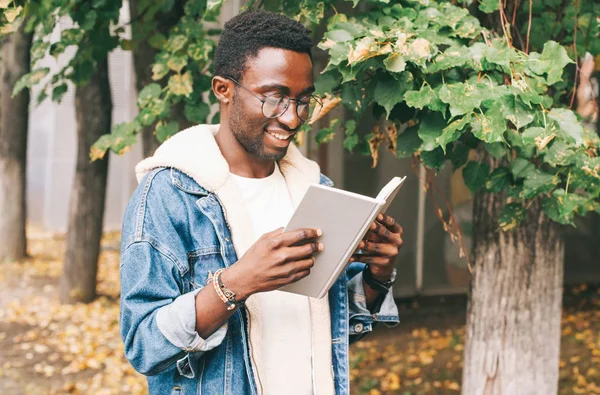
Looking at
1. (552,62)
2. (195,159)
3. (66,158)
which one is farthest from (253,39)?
(66,158)

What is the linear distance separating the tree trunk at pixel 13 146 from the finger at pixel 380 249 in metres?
8.03

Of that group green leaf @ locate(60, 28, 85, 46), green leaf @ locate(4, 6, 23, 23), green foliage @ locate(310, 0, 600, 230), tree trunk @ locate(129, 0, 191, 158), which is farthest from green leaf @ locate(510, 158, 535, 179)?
green leaf @ locate(60, 28, 85, 46)

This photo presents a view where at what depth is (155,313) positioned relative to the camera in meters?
1.71

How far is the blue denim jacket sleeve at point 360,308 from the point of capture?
2.20 m

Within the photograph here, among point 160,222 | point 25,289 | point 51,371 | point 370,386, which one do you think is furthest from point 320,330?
point 25,289

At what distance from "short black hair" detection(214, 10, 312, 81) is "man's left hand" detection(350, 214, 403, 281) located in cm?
52

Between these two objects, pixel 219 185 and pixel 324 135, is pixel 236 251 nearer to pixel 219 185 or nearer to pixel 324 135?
pixel 219 185

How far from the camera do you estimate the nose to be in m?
1.87

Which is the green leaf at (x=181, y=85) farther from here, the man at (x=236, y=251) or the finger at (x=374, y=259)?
the finger at (x=374, y=259)

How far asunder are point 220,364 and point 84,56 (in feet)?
8.18

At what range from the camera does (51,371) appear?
5.60 meters

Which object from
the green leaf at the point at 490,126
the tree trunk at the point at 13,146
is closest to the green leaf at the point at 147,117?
the green leaf at the point at 490,126

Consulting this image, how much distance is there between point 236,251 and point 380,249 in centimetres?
40

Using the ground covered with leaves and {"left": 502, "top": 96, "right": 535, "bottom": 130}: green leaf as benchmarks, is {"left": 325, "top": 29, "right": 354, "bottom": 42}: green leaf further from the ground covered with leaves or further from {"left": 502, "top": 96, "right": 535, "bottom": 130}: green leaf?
the ground covered with leaves
